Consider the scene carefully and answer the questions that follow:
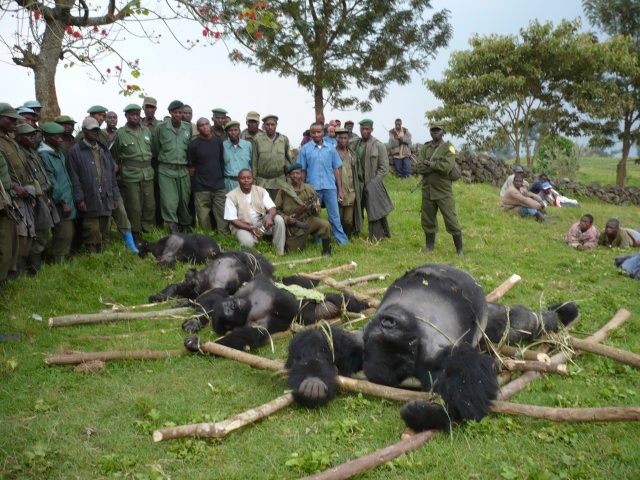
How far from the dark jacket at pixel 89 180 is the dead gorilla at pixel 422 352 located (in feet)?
19.6

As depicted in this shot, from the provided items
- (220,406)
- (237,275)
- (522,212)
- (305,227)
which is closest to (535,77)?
(522,212)

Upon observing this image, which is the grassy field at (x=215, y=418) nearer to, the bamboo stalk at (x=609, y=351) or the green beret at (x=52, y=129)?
the bamboo stalk at (x=609, y=351)

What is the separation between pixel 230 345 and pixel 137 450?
2208 millimetres

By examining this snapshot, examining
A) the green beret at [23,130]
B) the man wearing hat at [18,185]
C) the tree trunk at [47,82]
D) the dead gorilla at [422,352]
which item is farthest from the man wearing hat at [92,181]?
the dead gorilla at [422,352]

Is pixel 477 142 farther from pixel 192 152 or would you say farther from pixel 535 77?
pixel 192 152

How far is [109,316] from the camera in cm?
767

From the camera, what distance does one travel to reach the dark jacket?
33.3 feet

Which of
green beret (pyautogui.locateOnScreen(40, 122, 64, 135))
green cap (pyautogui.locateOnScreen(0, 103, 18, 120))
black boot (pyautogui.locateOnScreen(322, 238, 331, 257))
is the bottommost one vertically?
black boot (pyautogui.locateOnScreen(322, 238, 331, 257))

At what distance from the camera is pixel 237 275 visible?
8.39m

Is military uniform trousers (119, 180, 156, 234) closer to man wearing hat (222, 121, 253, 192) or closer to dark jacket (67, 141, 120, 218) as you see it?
dark jacket (67, 141, 120, 218)

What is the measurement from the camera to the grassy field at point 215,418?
4.19 meters

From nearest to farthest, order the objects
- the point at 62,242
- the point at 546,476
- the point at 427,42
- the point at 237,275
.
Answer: the point at 546,476
the point at 237,275
the point at 62,242
the point at 427,42

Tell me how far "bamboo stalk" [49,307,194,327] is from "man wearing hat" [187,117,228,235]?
14.2 ft

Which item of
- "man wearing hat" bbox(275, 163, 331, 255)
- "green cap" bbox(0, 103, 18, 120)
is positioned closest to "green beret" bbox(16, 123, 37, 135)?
"green cap" bbox(0, 103, 18, 120)
